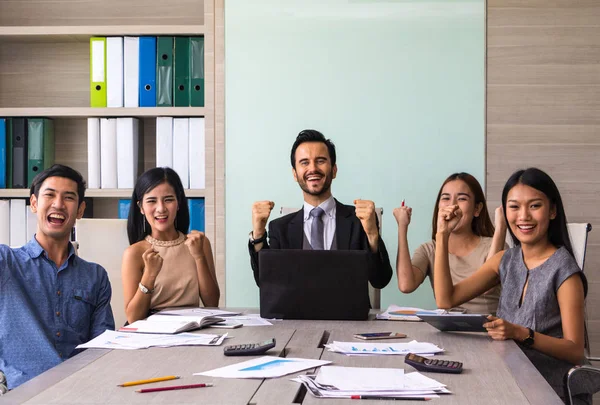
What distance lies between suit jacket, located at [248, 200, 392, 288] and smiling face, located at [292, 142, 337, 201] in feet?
0.35

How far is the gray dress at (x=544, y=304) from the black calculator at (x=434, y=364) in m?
0.56

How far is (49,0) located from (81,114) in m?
0.71

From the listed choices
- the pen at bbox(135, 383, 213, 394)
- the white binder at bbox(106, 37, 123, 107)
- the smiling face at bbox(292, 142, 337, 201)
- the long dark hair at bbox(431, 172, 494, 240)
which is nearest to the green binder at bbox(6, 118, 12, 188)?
the white binder at bbox(106, 37, 123, 107)

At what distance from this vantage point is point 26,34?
364cm

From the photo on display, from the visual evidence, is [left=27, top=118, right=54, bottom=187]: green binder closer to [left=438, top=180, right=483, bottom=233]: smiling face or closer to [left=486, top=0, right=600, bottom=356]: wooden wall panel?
[left=438, top=180, right=483, bottom=233]: smiling face

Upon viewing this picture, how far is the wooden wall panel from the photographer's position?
3.44 meters

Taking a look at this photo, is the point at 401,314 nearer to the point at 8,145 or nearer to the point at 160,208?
the point at 160,208

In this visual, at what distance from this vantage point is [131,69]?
3.60m

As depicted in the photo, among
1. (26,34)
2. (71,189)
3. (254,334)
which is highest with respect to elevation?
(26,34)

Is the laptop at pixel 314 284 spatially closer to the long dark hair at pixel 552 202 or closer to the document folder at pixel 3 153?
the long dark hair at pixel 552 202

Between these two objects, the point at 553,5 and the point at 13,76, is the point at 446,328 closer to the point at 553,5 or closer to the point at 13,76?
the point at 553,5

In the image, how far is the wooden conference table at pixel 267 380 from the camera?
1.38 metres

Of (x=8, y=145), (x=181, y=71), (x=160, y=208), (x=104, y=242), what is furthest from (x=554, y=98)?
(x=8, y=145)

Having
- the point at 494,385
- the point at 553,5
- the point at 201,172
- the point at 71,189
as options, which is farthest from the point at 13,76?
the point at 494,385
